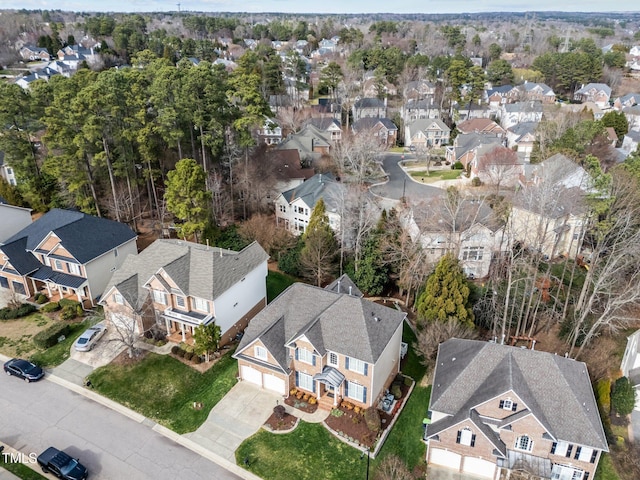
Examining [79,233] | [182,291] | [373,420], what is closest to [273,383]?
[373,420]

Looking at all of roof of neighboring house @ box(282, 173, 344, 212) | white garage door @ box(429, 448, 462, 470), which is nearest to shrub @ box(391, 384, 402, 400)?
white garage door @ box(429, 448, 462, 470)

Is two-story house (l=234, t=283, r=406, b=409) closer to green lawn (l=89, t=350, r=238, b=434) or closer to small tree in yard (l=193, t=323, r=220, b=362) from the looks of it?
green lawn (l=89, t=350, r=238, b=434)

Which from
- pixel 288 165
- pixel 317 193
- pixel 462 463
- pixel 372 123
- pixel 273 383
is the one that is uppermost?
pixel 372 123

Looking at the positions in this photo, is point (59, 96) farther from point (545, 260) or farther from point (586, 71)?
point (586, 71)

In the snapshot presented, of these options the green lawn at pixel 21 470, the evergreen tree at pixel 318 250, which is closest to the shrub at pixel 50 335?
the green lawn at pixel 21 470

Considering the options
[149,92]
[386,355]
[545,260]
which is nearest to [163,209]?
[149,92]

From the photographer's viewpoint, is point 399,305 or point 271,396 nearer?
point 271,396

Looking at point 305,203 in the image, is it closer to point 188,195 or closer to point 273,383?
point 188,195
